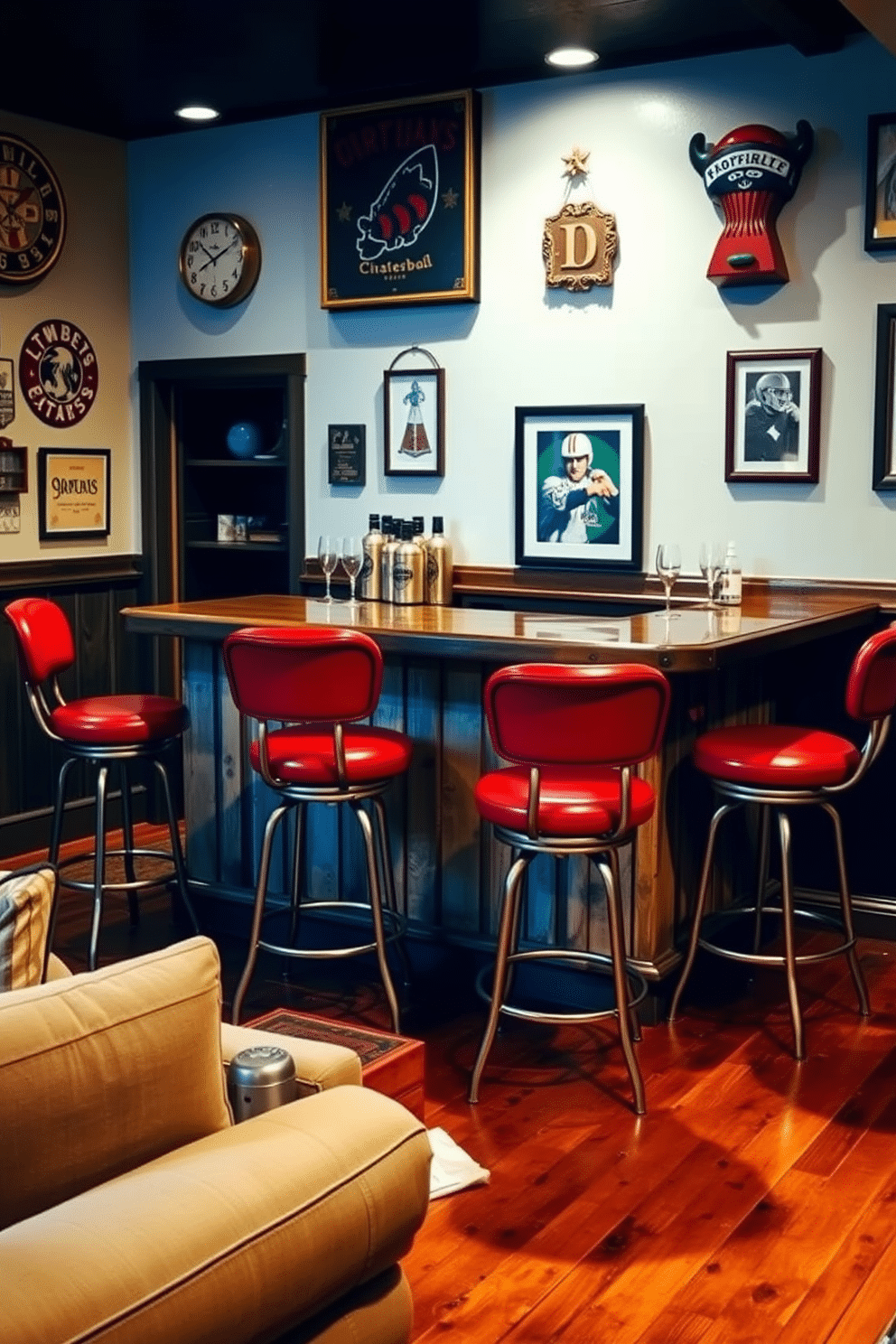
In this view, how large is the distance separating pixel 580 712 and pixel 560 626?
0.77 m

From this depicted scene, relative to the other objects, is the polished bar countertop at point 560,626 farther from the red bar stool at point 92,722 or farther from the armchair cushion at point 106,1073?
the armchair cushion at point 106,1073

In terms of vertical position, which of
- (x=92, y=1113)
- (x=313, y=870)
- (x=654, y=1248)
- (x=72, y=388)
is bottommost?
(x=654, y=1248)

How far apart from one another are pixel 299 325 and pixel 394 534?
952 mm

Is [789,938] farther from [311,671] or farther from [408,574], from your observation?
[408,574]

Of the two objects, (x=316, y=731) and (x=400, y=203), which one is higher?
(x=400, y=203)

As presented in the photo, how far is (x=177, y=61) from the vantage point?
16.0 feet

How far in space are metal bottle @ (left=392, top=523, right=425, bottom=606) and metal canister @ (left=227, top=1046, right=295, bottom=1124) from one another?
3.16 meters

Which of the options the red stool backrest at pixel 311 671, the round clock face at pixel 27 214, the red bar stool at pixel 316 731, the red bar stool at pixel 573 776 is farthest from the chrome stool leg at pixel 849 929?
the round clock face at pixel 27 214

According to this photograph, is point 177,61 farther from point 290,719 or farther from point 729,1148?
point 729,1148

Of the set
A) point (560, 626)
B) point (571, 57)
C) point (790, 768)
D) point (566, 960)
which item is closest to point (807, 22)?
point (571, 57)

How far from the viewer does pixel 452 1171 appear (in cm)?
303

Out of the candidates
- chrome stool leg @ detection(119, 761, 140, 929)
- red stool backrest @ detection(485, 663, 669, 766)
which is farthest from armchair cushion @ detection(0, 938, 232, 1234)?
chrome stool leg @ detection(119, 761, 140, 929)

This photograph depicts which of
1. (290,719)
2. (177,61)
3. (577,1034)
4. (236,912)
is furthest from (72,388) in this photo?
(577,1034)

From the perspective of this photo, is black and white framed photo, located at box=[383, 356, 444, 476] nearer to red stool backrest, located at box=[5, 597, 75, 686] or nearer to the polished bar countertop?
the polished bar countertop
